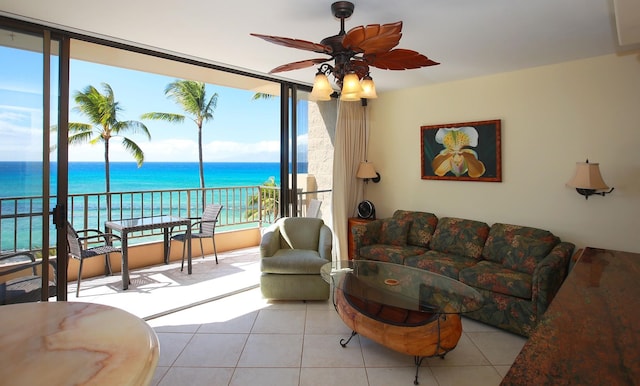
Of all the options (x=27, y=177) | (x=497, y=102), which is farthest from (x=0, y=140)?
(x=497, y=102)

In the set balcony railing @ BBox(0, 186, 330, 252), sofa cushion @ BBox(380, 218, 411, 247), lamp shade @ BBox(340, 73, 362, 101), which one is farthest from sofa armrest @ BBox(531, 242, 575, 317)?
balcony railing @ BBox(0, 186, 330, 252)

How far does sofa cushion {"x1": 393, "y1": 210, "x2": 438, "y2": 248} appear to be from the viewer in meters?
4.16

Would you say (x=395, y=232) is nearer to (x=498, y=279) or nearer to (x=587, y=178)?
(x=498, y=279)

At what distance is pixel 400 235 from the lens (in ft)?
13.9

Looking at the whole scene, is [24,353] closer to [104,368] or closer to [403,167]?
[104,368]

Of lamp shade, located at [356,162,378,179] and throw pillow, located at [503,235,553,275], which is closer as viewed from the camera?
throw pillow, located at [503,235,553,275]

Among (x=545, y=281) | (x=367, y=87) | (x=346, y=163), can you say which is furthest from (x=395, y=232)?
(x=367, y=87)

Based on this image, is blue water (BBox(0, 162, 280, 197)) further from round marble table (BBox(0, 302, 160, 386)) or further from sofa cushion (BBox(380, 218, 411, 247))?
round marble table (BBox(0, 302, 160, 386))

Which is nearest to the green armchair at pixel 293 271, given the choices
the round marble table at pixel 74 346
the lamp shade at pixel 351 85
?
the lamp shade at pixel 351 85

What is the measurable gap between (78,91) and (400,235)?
7.07 meters

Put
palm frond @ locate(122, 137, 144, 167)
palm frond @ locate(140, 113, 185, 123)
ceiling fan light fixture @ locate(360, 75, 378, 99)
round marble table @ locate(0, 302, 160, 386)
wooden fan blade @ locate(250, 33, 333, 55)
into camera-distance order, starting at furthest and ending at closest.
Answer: palm frond @ locate(140, 113, 185, 123), palm frond @ locate(122, 137, 144, 167), ceiling fan light fixture @ locate(360, 75, 378, 99), wooden fan blade @ locate(250, 33, 333, 55), round marble table @ locate(0, 302, 160, 386)

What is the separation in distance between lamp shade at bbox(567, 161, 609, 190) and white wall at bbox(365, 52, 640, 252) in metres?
0.24

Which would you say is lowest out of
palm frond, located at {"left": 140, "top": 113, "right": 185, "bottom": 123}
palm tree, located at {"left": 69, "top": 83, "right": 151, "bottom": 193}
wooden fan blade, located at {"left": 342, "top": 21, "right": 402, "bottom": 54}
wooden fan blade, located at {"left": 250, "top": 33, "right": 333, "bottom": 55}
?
wooden fan blade, located at {"left": 342, "top": 21, "right": 402, "bottom": 54}

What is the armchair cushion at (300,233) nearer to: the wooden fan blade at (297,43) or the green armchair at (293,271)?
the green armchair at (293,271)
